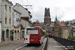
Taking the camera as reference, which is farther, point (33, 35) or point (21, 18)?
point (21, 18)

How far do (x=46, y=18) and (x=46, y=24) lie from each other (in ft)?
28.2

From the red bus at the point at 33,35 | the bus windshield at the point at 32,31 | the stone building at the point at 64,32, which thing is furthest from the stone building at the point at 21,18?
the stone building at the point at 64,32

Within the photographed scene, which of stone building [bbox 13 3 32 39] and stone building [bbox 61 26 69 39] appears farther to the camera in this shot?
stone building [bbox 61 26 69 39]

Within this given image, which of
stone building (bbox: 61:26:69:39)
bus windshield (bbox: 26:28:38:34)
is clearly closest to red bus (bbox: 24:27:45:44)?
bus windshield (bbox: 26:28:38:34)

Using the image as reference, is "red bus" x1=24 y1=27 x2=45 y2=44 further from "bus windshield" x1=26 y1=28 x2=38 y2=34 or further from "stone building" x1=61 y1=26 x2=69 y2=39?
"stone building" x1=61 y1=26 x2=69 y2=39

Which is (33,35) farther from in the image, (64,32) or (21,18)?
(64,32)

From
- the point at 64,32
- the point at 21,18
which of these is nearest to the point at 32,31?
the point at 21,18

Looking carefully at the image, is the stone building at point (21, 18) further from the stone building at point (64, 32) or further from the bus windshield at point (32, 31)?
the stone building at point (64, 32)

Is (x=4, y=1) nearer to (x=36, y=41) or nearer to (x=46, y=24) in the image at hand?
(x=36, y=41)

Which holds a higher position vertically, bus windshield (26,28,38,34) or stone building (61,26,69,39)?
bus windshield (26,28,38,34)

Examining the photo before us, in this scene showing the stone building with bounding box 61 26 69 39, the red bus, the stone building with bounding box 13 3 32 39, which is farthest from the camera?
the stone building with bounding box 61 26 69 39

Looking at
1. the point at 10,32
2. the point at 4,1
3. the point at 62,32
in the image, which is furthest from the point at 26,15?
the point at 62,32

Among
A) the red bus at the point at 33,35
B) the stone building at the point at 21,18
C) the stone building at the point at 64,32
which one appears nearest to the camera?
the red bus at the point at 33,35

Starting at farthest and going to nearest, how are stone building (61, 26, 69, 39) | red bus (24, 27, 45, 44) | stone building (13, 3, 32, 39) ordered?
1. stone building (61, 26, 69, 39)
2. stone building (13, 3, 32, 39)
3. red bus (24, 27, 45, 44)
